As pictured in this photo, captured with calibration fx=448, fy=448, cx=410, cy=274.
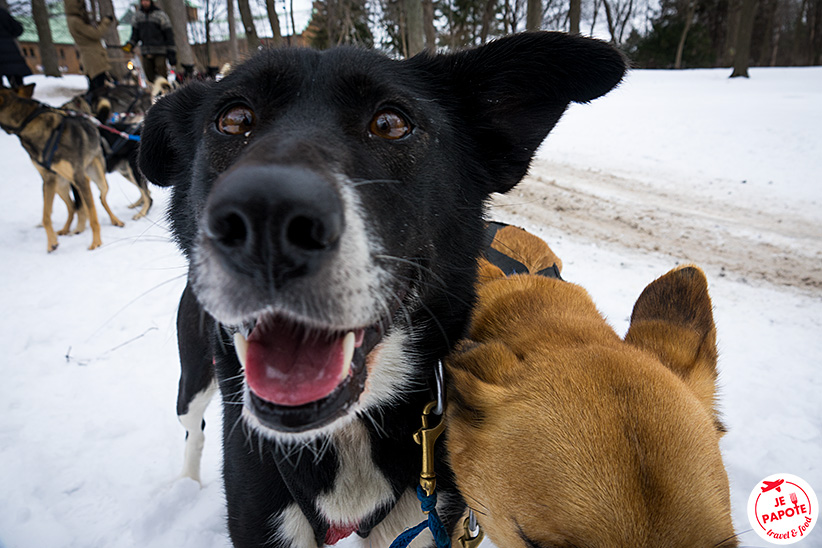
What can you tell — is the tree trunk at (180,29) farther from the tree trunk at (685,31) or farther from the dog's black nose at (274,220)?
the tree trunk at (685,31)

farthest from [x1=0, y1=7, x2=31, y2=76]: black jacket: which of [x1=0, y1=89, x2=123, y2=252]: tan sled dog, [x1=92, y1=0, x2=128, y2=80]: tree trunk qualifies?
[x1=0, y1=89, x2=123, y2=252]: tan sled dog

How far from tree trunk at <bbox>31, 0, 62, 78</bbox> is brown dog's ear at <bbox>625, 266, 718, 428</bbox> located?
27142mm

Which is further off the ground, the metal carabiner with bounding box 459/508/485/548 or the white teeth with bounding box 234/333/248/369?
the white teeth with bounding box 234/333/248/369

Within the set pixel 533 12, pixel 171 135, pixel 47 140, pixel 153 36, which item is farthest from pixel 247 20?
pixel 171 135

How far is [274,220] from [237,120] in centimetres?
77

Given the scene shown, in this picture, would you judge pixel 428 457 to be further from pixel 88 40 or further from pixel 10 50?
pixel 10 50

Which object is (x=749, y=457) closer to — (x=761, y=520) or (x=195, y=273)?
(x=761, y=520)

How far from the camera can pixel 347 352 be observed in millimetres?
1266

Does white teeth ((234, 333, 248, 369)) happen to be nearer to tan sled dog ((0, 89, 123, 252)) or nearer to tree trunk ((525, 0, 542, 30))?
tan sled dog ((0, 89, 123, 252))

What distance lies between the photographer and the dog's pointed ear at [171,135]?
1904 mm

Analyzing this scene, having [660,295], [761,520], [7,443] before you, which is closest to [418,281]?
[660,295]

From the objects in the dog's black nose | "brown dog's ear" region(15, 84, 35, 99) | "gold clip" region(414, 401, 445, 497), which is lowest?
"gold clip" region(414, 401, 445, 497)

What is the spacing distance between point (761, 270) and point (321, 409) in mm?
5036

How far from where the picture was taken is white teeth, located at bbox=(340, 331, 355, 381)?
1.25 metres
